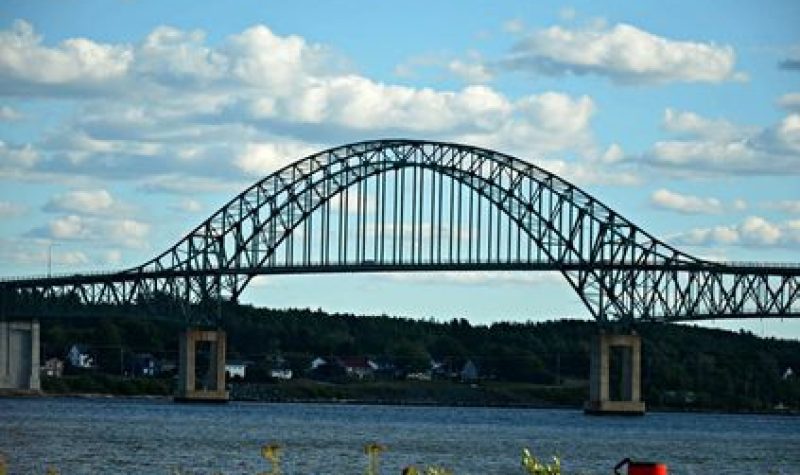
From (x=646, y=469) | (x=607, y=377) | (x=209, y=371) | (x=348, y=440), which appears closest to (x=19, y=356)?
(x=209, y=371)

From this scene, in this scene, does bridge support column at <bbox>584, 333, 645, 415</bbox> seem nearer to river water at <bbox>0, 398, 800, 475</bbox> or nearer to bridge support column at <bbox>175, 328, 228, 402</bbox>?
river water at <bbox>0, 398, 800, 475</bbox>

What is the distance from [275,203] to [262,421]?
1807 inches

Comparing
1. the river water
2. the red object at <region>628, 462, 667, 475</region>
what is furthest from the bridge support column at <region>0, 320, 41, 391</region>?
the red object at <region>628, 462, 667, 475</region>

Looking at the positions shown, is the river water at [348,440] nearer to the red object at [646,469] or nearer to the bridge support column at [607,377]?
the bridge support column at [607,377]

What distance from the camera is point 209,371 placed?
569ft

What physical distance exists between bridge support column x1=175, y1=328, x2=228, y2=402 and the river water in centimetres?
406

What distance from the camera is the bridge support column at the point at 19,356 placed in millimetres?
178250

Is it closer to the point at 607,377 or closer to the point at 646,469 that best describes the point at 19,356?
the point at 607,377

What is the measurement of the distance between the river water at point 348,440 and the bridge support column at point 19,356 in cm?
1229

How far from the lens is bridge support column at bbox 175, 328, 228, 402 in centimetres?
16912

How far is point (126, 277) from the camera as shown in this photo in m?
184

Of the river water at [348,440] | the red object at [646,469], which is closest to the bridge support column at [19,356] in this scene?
the river water at [348,440]

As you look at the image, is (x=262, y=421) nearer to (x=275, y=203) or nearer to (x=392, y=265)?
(x=392, y=265)

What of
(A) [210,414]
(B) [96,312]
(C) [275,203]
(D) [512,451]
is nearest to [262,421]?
(A) [210,414]
